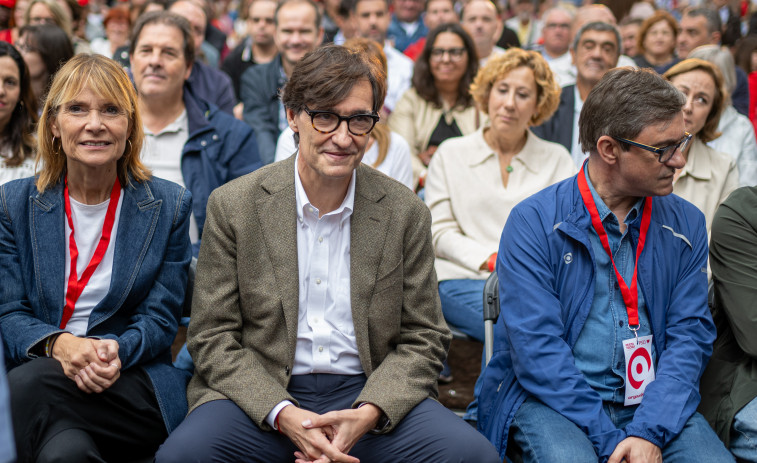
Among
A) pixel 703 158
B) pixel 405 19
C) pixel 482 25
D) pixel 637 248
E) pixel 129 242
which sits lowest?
pixel 129 242

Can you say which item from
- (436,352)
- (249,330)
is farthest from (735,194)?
(249,330)

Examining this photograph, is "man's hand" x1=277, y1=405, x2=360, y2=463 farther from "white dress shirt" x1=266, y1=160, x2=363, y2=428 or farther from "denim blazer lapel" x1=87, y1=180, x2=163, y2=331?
"denim blazer lapel" x1=87, y1=180, x2=163, y2=331

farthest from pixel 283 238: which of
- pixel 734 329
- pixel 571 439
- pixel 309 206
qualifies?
pixel 734 329

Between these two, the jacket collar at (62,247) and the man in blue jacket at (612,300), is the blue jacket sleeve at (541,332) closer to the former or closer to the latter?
the man in blue jacket at (612,300)

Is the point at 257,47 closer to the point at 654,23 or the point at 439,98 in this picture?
the point at 439,98

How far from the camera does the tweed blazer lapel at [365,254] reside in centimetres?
267

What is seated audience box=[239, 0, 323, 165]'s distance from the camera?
17.8 feet

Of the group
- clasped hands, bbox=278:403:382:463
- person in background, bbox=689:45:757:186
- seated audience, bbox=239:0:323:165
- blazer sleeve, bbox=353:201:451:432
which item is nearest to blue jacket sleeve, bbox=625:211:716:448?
blazer sleeve, bbox=353:201:451:432

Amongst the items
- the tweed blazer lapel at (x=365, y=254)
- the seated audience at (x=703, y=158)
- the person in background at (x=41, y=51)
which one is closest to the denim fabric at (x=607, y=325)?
the tweed blazer lapel at (x=365, y=254)

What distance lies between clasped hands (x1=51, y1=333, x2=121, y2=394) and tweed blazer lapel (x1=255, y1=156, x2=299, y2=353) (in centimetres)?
54

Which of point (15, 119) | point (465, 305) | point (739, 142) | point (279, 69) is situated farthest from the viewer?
point (279, 69)

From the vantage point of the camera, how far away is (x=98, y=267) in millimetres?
2838

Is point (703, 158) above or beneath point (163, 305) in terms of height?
above

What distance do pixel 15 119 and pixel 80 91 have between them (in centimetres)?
115
